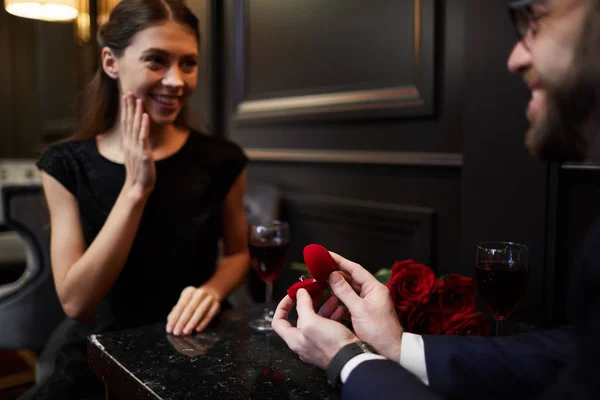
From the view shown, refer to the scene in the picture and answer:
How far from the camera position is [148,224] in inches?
61.6

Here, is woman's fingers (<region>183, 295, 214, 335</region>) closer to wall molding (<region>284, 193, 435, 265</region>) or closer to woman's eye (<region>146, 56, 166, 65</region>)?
woman's eye (<region>146, 56, 166, 65</region>)

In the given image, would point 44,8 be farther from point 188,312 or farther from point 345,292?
point 345,292

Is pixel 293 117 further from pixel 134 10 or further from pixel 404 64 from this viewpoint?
→ pixel 134 10

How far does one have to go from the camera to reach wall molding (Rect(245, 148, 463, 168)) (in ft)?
5.72

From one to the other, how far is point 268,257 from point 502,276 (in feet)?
1.57

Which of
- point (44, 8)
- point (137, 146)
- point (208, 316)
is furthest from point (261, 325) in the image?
point (44, 8)

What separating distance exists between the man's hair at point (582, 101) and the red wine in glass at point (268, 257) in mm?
613

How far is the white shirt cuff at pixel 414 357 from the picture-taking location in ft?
2.86

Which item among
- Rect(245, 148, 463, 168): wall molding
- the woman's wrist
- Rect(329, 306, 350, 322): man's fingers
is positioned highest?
Rect(245, 148, 463, 168): wall molding

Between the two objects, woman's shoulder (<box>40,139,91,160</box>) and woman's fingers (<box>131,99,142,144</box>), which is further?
woman's shoulder (<box>40,139,91,160</box>)

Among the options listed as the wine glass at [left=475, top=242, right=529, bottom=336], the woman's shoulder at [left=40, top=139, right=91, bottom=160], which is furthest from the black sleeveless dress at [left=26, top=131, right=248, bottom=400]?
the wine glass at [left=475, top=242, right=529, bottom=336]

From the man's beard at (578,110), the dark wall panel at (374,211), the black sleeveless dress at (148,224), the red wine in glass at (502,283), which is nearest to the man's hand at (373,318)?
the red wine in glass at (502,283)

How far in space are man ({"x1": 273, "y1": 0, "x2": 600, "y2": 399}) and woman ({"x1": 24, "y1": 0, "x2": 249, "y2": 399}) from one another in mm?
595

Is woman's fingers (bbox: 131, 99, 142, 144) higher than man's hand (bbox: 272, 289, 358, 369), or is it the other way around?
woman's fingers (bbox: 131, 99, 142, 144)
